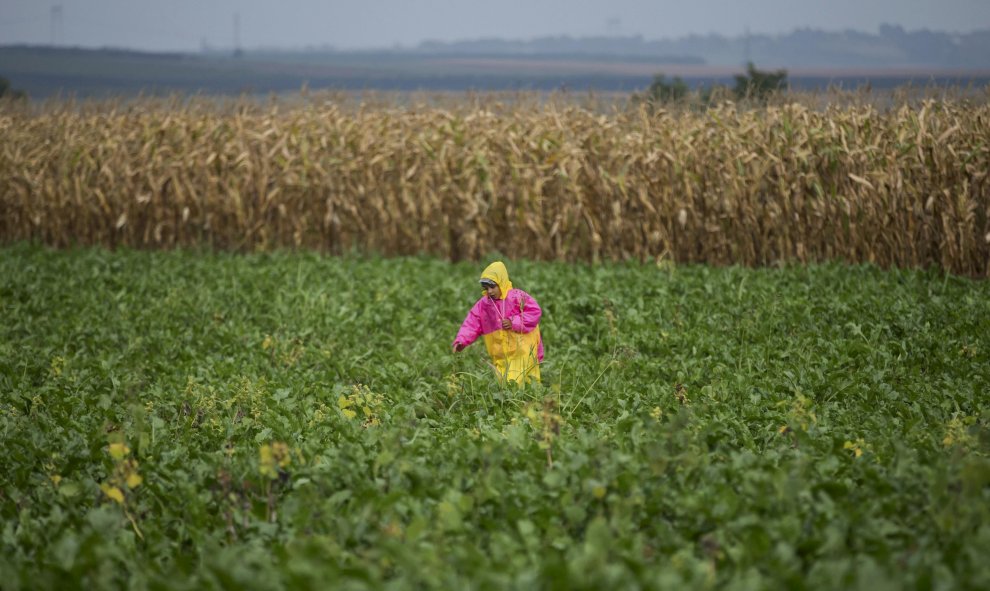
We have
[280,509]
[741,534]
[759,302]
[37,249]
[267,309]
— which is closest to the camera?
[741,534]

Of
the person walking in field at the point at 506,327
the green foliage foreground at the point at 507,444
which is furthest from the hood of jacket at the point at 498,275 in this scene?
the green foliage foreground at the point at 507,444

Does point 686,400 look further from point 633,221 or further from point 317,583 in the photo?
point 633,221

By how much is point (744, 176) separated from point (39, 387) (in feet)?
29.9

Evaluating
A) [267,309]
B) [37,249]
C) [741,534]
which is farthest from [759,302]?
[37,249]

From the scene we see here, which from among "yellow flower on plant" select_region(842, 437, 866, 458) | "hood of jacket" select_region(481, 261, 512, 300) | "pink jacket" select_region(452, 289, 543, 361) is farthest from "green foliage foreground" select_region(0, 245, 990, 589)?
"hood of jacket" select_region(481, 261, 512, 300)

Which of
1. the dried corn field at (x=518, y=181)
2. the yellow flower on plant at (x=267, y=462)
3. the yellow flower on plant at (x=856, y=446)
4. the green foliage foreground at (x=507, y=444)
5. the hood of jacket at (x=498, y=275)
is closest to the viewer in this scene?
the green foliage foreground at (x=507, y=444)

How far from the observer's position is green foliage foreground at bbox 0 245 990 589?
424cm

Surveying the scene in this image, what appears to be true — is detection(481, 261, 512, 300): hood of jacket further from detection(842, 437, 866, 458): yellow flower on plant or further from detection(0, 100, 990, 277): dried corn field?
detection(0, 100, 990, 277): dried corn field

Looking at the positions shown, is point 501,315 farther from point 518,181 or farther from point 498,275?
point 518,181

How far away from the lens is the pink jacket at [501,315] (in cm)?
757

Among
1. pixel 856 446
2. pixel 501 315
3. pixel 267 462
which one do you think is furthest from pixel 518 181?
pixel 267 462

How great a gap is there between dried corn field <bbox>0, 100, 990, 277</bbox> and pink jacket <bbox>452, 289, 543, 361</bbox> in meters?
6.34

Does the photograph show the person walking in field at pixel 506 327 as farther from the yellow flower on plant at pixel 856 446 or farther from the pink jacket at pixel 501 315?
the yellow flower on plant at pixel 856 446

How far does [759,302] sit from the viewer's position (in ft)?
34.3
